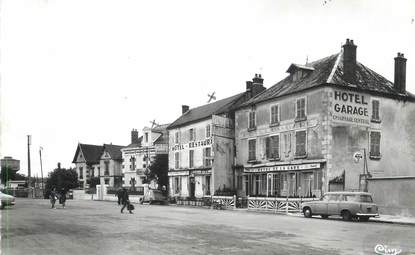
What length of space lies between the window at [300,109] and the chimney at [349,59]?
3264 millimetres

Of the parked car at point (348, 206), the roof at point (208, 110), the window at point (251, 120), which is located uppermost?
the roof at point (208, 110)

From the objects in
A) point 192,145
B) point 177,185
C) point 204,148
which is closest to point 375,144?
point 204,148

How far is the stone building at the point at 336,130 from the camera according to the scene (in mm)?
29797

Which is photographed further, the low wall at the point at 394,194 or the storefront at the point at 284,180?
the storefront at the point at 284,180

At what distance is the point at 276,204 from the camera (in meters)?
30.9

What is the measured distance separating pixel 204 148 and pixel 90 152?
140 feet

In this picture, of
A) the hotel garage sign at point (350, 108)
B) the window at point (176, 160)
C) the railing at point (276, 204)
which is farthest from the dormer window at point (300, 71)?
the window at point (176, 160)

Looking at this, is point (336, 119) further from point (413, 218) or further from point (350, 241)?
point (350, 241)

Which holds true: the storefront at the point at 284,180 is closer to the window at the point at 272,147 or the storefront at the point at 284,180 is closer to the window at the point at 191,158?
the window at the point at 272,147

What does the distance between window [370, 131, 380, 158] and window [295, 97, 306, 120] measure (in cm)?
454

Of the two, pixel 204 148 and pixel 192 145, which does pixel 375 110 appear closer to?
pixel 204 148

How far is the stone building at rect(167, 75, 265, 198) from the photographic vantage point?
39.7 meters

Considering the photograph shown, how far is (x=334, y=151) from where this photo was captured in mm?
29578

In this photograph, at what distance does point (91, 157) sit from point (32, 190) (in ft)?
46.9
